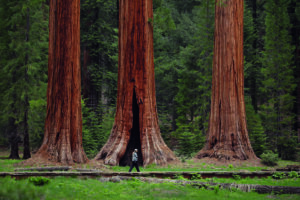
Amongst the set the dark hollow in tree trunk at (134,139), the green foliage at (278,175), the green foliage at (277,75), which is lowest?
the green foliage at (278,175)

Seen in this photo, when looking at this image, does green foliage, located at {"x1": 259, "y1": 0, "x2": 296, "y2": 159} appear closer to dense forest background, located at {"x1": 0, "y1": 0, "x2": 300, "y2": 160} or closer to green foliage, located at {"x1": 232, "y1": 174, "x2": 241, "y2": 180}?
dense forest background, located at {"x1": 0, "y1": 0, "x2": 300, "y2": 160}

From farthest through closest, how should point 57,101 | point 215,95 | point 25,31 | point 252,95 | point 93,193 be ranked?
point 252,95
point 25,31
point 215,95
point 57,101
point 93,193

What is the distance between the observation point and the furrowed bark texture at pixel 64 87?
13219mm

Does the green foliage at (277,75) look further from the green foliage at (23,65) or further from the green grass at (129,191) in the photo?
the green foliage at (23,65)

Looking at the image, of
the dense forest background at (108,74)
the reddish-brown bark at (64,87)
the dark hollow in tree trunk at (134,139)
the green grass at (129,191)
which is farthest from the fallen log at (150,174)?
the dense forest background at (108,74)

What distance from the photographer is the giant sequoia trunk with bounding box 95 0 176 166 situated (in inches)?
579

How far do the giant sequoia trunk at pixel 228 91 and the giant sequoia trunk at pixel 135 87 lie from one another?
2.84 metres

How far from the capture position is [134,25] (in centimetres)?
1498

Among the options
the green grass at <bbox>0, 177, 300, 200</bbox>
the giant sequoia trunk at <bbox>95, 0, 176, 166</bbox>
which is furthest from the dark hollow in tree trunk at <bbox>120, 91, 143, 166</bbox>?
the green grass at <bbox>0, 177, 300, 200</bbox>

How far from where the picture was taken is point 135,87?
14.9 m

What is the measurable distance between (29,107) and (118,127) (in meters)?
10.3

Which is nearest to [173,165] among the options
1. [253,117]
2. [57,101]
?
[57,101]

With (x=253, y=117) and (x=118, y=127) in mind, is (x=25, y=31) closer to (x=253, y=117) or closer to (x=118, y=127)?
(x=118, y=127)

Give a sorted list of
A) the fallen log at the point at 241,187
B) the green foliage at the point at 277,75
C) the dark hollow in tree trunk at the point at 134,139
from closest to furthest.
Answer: the fallen log at the point at 241,187
the dark hollow in tree trunk at the point at 134,139
the green foliage at the point at 277,75
